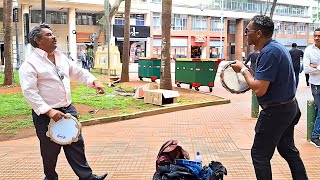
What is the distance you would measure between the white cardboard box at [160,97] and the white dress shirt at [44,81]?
6423 millimetres

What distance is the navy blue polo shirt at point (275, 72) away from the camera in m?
3.51

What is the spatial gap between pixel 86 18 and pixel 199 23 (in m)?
16.7

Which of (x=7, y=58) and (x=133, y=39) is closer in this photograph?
(x=7, y=58)

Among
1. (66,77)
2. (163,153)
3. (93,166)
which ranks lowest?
(93,166)

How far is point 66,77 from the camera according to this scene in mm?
4242

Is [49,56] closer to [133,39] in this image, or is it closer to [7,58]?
[7,58]

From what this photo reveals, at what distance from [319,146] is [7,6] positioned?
13595 millimetres

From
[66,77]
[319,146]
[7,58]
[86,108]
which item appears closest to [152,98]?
[86,108]

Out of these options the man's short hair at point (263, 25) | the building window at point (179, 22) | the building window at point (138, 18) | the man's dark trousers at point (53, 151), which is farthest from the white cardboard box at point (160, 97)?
the building window at point (179, 22)

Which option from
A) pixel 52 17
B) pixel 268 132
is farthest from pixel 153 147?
pixel 52 17

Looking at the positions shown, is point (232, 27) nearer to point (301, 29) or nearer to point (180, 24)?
point (180, 24)

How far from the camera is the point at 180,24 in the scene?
169 feet

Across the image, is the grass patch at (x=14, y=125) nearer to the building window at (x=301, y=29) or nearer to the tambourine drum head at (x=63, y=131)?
the tambourine drum head at (x=63, y=131)

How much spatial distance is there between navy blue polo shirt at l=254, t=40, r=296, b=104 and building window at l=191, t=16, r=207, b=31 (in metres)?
50.4
